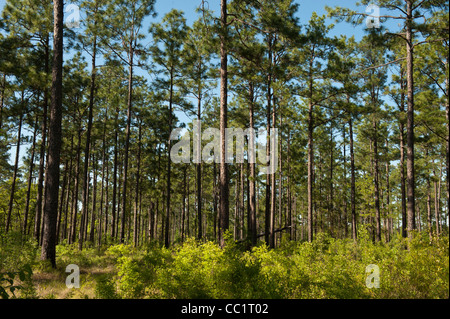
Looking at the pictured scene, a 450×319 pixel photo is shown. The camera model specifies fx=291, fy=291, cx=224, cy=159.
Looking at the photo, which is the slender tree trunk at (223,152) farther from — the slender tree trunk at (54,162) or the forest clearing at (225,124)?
the slender tree trunk at (54,162)

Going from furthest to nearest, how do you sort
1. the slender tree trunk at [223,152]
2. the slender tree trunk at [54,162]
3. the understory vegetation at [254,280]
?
the slender tree trunk at [223,152], the slender tree trunk at [54,162], the understory vegetation at [254,280]

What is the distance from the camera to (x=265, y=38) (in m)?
14.6

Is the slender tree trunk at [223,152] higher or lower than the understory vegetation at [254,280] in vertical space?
higher

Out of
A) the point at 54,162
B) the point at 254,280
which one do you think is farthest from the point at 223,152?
the point at 54,162

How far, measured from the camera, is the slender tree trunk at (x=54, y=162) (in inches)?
322

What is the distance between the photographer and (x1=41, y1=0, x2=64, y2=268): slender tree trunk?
8188 mm

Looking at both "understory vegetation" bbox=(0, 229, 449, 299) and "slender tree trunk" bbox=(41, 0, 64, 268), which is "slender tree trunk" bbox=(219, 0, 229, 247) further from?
"slender tree trunk" bbox=(41, 0, 64, 268)

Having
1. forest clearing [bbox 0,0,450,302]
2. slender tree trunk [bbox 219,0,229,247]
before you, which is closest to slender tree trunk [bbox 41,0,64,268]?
forest clearing [bbox 0,0,450,302]

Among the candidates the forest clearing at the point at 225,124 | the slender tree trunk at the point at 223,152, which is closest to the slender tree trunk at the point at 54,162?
the forest clearing at the point at 225,124

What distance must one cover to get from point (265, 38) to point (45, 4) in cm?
1009

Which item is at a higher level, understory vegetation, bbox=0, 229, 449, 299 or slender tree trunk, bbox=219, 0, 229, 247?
slender tree trunk, bbox=219, 0, 229, 247

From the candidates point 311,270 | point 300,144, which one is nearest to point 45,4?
point 311,270
